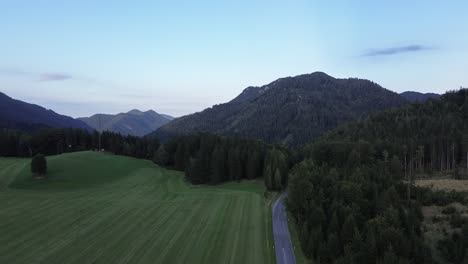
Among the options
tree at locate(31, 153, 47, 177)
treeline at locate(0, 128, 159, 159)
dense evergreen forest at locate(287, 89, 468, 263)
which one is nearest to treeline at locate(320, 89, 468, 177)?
dense evergreen forest at locate(287, 89, 468, 263)

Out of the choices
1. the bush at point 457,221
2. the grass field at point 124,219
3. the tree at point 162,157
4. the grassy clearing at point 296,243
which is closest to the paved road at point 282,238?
the grassy clearing at point 296,243

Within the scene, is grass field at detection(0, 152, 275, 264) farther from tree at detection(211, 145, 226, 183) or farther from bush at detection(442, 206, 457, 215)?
bush at detection(442, 206, 457, 215)

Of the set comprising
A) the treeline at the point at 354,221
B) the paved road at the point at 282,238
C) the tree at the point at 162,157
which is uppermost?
the tree at the point at 162,157

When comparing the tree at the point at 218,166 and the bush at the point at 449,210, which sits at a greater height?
the tree at the point at 218,166

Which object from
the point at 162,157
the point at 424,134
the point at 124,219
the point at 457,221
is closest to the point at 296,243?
the point at 457,221

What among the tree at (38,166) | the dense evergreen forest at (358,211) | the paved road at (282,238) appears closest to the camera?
the dense evergreen forest at (358,211)

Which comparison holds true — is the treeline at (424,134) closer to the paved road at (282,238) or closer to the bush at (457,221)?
the bush at (457,221)

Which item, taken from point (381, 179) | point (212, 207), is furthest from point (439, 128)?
point (212, 207)
